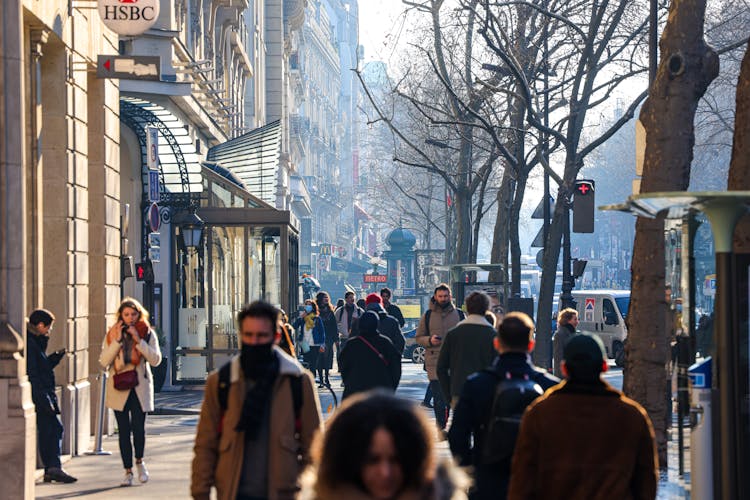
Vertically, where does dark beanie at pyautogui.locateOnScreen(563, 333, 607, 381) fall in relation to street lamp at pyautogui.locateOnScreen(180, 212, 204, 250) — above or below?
below

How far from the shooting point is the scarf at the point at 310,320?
25.0 m

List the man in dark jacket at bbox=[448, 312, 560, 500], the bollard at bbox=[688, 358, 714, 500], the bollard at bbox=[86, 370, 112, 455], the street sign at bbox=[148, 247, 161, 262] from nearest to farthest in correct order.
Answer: the man in dark jacket at bbox=[448, 312, 560, 500] < the bollard at bbox=[688, 358, 714, 500] < the bollard at bbox=[86, 370, 112, 455] < the street sign at bbox=[148, 247, 161, 262]

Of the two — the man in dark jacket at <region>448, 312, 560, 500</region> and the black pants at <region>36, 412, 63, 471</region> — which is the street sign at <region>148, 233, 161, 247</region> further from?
the man in dark jacket at <region>448, 312, 560, 500</region>

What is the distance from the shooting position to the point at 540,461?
236 inches

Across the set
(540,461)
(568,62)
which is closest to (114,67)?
(540,461)

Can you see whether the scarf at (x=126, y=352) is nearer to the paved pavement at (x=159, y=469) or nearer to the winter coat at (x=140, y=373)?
the winter coat at (x=140, y=373)

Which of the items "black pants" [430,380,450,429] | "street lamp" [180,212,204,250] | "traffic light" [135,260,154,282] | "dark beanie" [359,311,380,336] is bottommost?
"black pants" [430,380,450,429]

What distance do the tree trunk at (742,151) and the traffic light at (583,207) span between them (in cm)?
1158

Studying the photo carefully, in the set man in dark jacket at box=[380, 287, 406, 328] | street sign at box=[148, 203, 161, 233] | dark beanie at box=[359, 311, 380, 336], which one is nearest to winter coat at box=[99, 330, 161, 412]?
dark beanie at box=[359, 311, 380, 336]

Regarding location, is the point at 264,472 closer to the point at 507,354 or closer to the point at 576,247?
the point at 507,354

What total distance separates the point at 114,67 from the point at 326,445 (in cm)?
1298

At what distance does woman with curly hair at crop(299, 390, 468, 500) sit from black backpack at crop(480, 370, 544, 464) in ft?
12.6

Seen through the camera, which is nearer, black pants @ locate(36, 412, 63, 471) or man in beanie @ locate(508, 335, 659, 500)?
man in beanie @ locate(508, 335, 659, 500)

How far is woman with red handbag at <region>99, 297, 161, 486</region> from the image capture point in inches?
486
